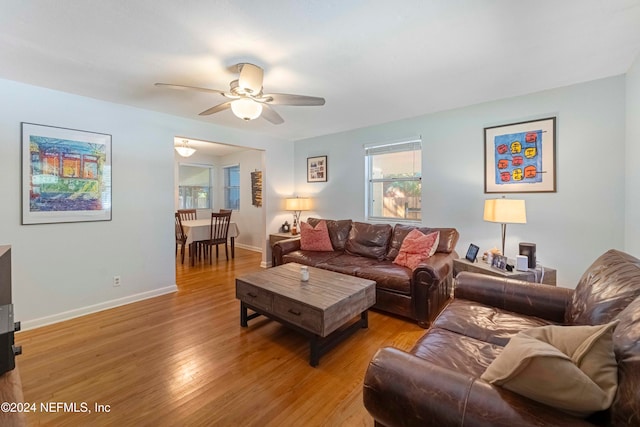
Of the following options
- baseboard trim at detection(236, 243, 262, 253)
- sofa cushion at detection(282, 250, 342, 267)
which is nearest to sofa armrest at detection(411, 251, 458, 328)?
sofa cushion at detection(282, 250, 342, 267)

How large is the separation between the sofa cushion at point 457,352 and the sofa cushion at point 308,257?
2.00 m

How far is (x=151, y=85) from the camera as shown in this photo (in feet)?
8.57

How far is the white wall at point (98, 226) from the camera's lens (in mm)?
2531

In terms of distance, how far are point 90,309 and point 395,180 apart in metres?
4.17

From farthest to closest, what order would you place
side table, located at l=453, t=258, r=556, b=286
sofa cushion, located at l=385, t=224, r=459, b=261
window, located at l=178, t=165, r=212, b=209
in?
window, located at l=178, t=165, r=212, b=209 < sofa cushion, located at l=385, t=224, r=459, b=261 < side table, located at l=453, t=258, r=556, b=286

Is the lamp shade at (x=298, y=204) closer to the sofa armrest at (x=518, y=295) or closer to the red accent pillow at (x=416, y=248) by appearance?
the red accent pillow at (x=416, y=248)

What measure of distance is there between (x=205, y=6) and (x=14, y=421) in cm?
198

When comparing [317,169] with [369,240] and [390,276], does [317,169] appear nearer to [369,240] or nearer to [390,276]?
[369,240]

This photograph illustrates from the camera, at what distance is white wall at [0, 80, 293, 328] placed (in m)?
2.53

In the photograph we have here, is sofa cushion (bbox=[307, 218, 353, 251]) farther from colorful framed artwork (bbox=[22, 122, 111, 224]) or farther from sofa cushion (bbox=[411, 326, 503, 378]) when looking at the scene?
colorful framed artwork (bbox=[22, 122, 111, 224])

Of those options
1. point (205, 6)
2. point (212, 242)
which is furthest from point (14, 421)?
point (212, 242)

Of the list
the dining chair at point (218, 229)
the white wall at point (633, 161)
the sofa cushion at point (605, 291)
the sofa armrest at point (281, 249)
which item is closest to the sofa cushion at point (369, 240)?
the sofa armrest at point (281, 249)

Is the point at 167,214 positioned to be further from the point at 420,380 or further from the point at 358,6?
the point at 420,380

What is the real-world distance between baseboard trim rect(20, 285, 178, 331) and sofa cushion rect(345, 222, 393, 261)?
2529 mm
